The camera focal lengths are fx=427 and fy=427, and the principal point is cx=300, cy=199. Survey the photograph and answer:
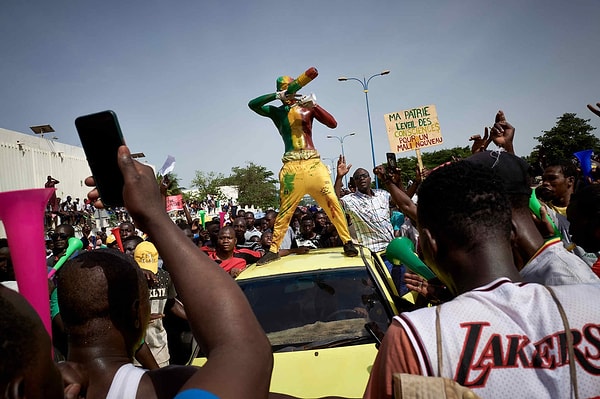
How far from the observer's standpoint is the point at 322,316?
3082mm

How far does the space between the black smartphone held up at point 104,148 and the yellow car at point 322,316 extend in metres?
1.67

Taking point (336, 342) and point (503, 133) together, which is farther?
point (503, 133)

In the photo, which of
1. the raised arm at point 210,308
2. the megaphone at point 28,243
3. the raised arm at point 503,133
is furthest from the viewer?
the raised arm at point 503,133

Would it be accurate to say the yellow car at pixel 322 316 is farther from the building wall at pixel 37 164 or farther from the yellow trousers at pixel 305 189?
the building wall at pixel 37 164

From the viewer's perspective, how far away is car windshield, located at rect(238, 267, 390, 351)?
2.86 m

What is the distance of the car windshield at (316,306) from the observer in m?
2.86

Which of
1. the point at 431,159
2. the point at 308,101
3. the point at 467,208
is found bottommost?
the point at 467,208

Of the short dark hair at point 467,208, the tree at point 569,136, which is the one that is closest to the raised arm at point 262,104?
the short dark hair at point 467,208

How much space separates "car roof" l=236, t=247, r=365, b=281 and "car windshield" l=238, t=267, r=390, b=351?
0.17 feet

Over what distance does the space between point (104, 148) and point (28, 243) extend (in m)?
0.38

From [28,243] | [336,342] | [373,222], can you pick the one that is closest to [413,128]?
[373,222]

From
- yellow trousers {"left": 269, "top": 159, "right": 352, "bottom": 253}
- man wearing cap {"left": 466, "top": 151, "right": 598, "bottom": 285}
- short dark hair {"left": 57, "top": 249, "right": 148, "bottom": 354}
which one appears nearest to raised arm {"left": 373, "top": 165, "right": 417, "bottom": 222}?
man wearing cap {"left": 466, "top": 151, "right": 598, "bottom": 285}

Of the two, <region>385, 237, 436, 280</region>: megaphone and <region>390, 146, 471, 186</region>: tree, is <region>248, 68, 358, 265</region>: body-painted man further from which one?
<region>390, 146, 471, 186</region>: tree

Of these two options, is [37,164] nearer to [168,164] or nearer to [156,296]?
[156,296]
